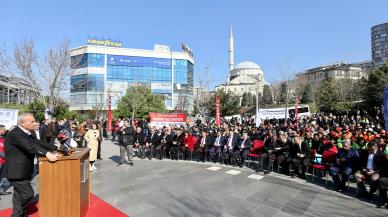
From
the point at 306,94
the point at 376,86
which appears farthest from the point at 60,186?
the point at 306,94

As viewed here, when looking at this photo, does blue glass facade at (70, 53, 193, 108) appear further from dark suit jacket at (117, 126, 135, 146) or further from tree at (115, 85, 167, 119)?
dark suit jacket at (117, 126, 135, 146)

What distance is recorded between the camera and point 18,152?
465 centimetres

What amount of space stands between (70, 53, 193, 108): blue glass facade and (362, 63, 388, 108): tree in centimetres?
4314

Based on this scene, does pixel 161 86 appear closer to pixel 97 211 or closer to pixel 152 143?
pixel 152 143

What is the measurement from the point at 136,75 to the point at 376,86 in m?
50.3

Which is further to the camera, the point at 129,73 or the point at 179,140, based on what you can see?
the point at 129,73

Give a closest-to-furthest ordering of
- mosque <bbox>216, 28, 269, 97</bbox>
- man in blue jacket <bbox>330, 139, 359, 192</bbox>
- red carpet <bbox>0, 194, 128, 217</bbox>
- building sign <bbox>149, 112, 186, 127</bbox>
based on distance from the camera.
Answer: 1. red carpet <bbox>0, 194, 128, 217</bbox>
2. man in blue jacket <bbox>330, 139, 359, 192</bbox>
3. building sign <bbox>149, 112, 186, 127</bbox>
4. mosque <bbox>216, 28, 269, 97</bbox>

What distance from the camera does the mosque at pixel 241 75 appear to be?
118 meters

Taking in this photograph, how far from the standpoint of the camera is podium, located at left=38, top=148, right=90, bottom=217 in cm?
447

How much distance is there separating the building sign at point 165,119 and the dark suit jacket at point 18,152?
14391 millimetres

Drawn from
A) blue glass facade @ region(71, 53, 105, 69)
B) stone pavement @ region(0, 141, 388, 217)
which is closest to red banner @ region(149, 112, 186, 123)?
stone pavement @ region(0, 141, 388, 217)

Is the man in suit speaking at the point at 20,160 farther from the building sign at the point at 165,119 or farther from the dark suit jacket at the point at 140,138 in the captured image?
the building sign at the point at 165,119

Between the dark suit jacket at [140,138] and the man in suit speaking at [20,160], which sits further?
the dark suit jacket at [140,138]

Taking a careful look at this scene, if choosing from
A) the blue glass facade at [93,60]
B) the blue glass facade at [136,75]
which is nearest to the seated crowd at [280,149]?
the blue glass facade at [136,75]
